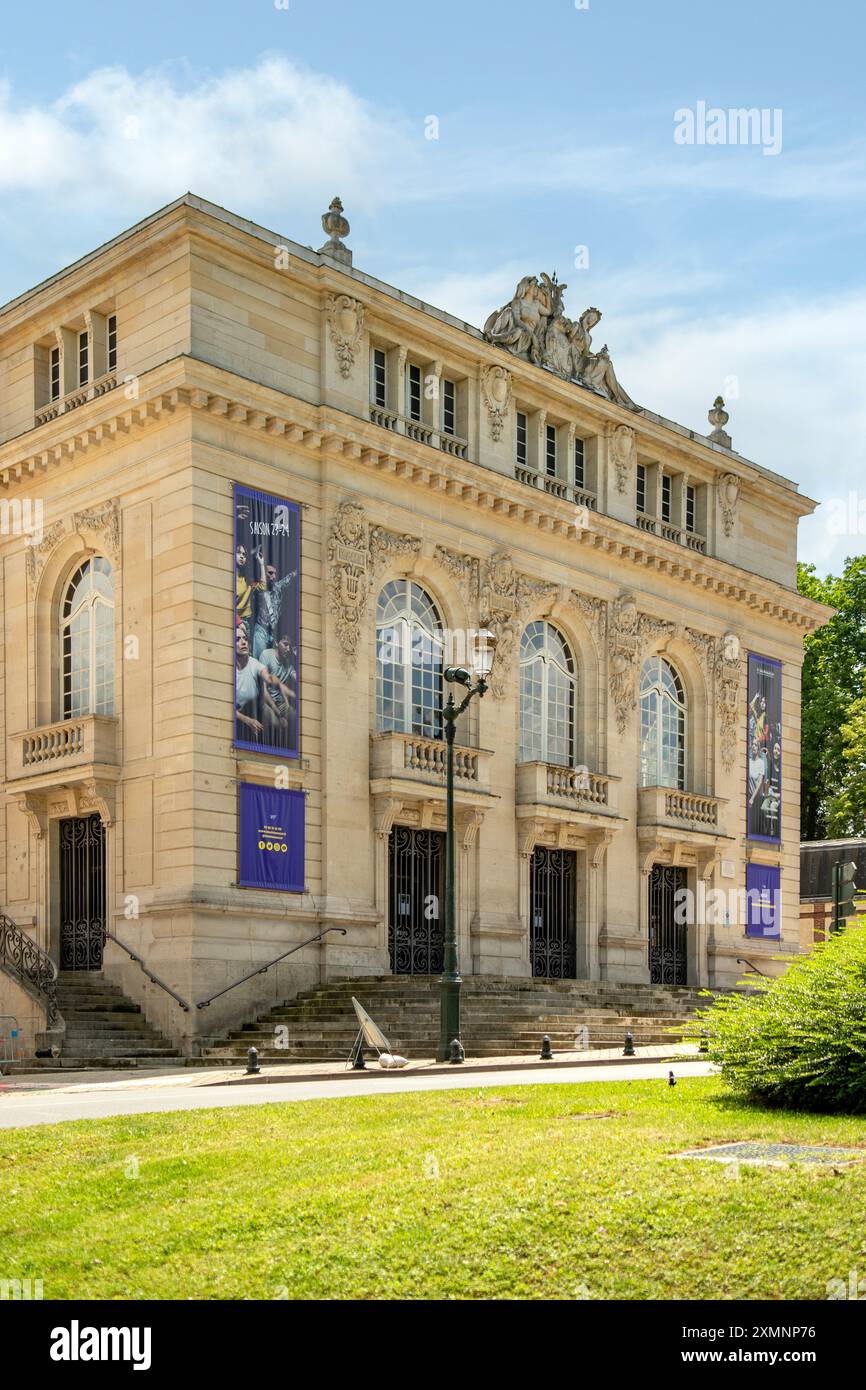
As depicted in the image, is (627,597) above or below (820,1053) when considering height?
above

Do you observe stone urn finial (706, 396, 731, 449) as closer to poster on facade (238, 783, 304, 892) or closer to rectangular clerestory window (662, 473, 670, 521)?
rectangular clerestory window (662, 473, 670, 521)

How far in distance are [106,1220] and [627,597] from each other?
3519 cm

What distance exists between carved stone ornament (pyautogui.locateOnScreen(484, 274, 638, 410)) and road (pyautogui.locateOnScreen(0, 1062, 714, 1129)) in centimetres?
2270

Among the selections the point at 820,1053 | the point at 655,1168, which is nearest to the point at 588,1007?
the point at 820,1053

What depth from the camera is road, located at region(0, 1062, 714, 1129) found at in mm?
19375

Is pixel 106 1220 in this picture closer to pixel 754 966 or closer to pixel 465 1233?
pixel 465 1233

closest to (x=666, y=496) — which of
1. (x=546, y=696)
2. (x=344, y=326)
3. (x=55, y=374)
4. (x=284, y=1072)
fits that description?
(x=546, y=696)

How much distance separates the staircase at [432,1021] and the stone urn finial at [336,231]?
651 inches

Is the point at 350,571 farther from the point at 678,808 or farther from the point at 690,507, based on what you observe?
the point at 690,507

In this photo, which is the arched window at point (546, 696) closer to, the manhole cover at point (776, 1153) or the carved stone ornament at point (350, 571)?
the carved stone ornament at point (350, 571)

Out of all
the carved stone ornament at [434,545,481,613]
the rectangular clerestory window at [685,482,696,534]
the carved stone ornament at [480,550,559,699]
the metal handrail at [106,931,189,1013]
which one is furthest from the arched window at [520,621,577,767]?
the metal handrail at [106,931,189,1013]

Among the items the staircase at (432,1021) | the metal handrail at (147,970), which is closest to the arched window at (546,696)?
the staircase at (432,1021)

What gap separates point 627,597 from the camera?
148ft

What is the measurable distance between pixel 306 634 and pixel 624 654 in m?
12.1
